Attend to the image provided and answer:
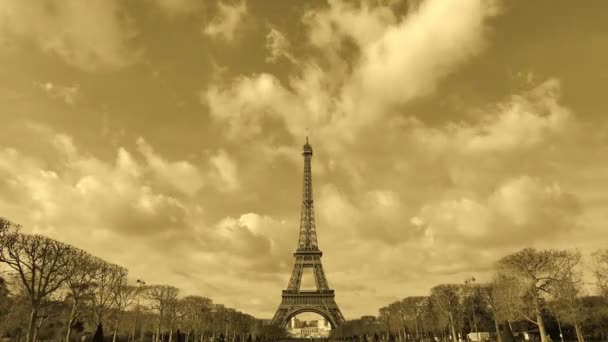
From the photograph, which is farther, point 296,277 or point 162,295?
point 296,277

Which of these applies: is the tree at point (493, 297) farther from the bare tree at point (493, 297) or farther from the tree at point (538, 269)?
the tree at point (538, 269)

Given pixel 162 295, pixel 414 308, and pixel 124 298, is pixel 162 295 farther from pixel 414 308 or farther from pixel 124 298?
pixel 414 308

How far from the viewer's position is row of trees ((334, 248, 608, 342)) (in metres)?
53.8

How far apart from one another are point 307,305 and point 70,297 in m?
75.4

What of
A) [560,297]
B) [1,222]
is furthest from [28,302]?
[560,297]

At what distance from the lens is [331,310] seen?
127375 mm

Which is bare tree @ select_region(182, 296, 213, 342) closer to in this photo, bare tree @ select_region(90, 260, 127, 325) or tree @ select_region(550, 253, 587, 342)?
bare tree @ select_region(90, 260, 127, 325)

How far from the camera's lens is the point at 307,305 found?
126 metres

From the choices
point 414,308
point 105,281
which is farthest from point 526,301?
point 105,281

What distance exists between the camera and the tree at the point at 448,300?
7719 centimetres

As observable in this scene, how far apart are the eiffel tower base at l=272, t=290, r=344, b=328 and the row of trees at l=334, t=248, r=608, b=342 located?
3406 cm

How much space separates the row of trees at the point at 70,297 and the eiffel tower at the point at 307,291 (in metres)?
22.2

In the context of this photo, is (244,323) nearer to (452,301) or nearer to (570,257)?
(452,301)

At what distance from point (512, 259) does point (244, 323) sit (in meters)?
88.7
